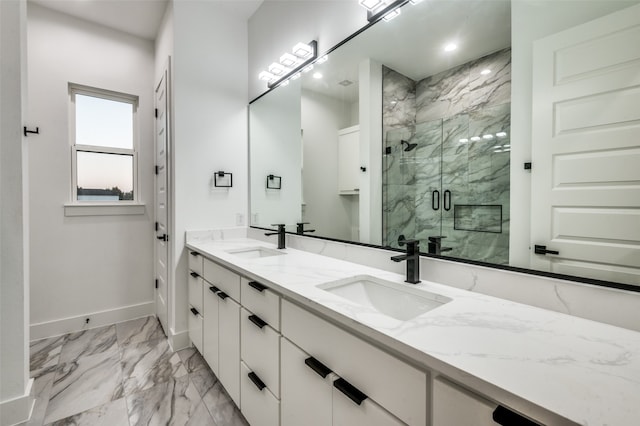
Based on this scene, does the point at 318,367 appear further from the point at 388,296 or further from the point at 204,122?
the point at 204,122

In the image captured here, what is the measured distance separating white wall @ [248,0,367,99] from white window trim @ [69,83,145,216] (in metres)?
1.41

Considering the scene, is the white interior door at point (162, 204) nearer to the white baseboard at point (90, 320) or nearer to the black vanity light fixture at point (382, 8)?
the white baseboard at point (90, 320)

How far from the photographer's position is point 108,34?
274cm

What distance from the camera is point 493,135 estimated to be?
1031 millimetres

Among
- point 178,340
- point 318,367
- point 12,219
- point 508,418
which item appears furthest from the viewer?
point 178,340

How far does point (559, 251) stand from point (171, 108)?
259 cm

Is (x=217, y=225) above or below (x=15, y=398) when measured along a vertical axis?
above

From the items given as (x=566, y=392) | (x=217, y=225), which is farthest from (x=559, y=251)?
(x=217, y=225)

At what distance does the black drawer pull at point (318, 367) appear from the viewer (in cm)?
87

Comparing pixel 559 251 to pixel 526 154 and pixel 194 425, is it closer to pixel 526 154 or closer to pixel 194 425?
pixel 526 154

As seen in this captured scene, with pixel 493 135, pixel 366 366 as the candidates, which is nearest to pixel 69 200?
pixel 366 366

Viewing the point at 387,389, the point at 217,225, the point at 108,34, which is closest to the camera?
the point at 387,389

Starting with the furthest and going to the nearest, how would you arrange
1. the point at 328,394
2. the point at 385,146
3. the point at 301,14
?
the point at 301,14
the point at 385,146
the point at 328,394

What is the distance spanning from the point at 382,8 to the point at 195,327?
92.4 inches
